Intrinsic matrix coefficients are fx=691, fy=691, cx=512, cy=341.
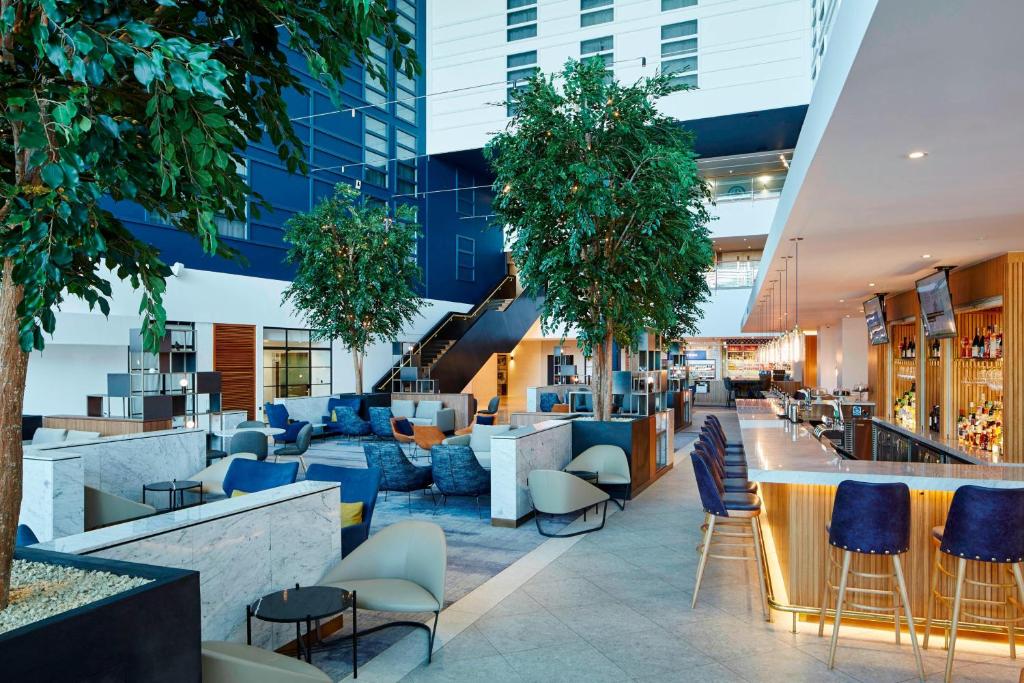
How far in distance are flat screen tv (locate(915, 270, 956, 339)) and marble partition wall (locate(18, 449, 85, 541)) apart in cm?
988

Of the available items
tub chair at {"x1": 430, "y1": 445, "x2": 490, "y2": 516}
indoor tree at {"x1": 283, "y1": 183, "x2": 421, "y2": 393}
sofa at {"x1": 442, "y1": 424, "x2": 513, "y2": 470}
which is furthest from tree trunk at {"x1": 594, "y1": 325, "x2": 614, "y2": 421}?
indoor tree at {"x1": 283, "y1": 183, "x2": 421, "y2": 393}

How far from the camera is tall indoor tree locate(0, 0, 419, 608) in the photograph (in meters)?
1.73

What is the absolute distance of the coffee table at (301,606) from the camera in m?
3.42

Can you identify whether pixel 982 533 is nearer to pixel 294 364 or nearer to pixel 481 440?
pixel 481 440

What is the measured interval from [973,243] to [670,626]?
17.9 feet

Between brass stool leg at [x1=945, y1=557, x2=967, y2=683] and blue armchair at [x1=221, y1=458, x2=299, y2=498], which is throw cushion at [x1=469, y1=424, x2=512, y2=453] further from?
brass stool leg at [x1=945, y1=557, x2=967, y2=683]

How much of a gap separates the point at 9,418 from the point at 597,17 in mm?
22192

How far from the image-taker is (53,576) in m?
2.61

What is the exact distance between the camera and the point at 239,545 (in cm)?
370

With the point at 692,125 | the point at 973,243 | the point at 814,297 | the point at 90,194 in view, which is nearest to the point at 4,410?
the point at 90,194

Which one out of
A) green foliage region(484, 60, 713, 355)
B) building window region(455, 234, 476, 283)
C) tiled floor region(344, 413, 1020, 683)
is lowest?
tiled floor region(344, 413, 1020, 683)

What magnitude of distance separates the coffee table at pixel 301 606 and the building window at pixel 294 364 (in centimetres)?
1375

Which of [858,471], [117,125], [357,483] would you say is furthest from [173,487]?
[858,471]

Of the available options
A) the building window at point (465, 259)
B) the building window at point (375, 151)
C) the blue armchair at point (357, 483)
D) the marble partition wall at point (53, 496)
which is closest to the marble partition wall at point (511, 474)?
the blue armchair at point (357, 483)
